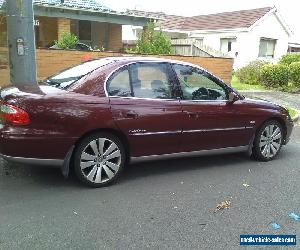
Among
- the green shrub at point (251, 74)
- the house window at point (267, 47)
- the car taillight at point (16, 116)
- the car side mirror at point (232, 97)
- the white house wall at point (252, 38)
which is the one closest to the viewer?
the car taillight at point (16, 116)

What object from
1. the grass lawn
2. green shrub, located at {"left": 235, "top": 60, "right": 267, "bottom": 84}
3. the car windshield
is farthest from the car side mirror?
green shrub, located at {"left": 235, "top": 60, "right": 267, "bottom": 84}

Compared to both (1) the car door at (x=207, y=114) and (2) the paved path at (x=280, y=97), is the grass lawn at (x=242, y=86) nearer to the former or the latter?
(2) the paved path at (x=280, y=97)

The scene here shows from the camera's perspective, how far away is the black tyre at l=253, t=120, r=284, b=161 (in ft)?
19.9

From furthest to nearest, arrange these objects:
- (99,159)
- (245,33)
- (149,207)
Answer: (245,33) < (99,159) < (149,207)

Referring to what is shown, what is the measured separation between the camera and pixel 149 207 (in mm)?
4266

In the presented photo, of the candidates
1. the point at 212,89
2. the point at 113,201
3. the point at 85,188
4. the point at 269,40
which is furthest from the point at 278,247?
the point at 269,40

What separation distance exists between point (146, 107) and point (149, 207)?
4.34 feet

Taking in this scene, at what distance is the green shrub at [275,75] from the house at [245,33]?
8.72 metres

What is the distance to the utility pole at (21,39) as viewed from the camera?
594 centimetres

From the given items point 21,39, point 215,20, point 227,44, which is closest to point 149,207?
point 21,39

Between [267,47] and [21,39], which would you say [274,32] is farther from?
[21,39]

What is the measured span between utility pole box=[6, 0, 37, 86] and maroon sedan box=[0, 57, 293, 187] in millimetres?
1150

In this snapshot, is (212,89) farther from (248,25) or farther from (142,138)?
(248,25)

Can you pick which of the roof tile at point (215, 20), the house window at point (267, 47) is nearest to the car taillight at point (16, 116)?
the roof tile at point (215, 20)
